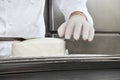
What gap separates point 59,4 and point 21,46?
0.82 meters

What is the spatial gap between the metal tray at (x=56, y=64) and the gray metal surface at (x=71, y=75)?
0.04 ft

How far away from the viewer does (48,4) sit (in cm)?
180

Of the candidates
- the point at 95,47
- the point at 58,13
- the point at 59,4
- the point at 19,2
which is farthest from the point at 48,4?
the point at 95,47

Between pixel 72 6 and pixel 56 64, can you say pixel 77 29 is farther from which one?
pixel 56 64

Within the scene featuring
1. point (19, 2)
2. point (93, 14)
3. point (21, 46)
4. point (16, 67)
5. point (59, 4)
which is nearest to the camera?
point (16, 67)

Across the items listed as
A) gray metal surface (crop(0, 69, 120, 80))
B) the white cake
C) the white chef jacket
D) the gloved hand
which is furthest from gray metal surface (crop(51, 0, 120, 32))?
gray metal surface (crop(0, 69, 120, 80))

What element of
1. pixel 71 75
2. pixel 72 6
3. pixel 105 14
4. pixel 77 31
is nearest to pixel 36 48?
pixel 71 75

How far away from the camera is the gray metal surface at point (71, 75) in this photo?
1.40 ft

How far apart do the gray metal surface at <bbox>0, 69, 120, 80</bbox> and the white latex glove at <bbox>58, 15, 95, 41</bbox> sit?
15.4 inches

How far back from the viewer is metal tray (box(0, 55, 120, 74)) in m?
0.41

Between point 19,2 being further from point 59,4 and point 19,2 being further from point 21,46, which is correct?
point 21,46

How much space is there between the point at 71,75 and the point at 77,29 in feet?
1.71

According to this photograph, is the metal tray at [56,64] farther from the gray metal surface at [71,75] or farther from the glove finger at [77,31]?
the glove finger at [77,31]

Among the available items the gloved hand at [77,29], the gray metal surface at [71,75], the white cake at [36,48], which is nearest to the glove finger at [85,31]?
the gloved hand at [77,29]
